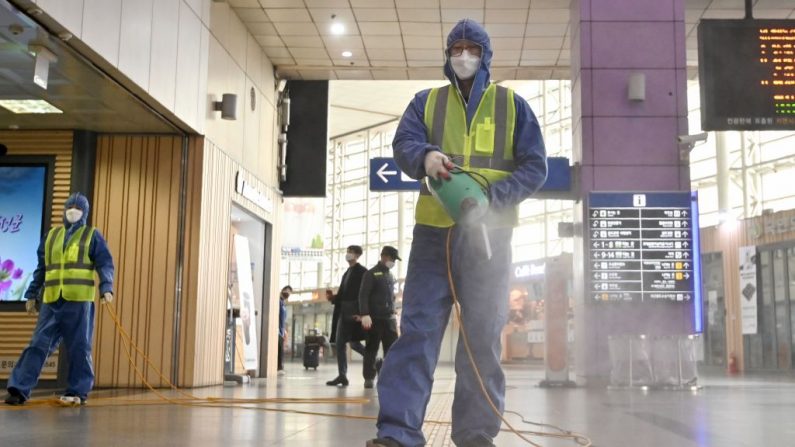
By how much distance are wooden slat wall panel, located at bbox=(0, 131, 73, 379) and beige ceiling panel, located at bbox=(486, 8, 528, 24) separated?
506cm

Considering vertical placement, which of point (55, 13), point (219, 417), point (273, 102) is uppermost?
point (273, 102)

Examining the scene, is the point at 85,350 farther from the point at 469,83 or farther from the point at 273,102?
the point at 273,102

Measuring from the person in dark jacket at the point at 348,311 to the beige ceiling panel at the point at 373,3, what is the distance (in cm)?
286

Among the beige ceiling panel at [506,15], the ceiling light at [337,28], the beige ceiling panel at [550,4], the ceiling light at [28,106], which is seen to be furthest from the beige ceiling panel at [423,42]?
the ceiling light at [28,106]

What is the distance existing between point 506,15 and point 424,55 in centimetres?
180

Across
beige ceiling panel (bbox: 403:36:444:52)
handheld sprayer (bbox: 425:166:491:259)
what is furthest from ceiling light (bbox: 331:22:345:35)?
handheld sprayer (bbox: 425:166:491:259)

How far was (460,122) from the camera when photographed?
321cm

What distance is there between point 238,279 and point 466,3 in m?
4.36

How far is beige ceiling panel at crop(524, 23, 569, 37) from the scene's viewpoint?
11109mm

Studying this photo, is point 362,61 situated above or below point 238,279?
above

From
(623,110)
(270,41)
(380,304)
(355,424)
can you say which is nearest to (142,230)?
(380,304)

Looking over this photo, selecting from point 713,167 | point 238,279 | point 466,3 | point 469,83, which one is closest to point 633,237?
point 466,3

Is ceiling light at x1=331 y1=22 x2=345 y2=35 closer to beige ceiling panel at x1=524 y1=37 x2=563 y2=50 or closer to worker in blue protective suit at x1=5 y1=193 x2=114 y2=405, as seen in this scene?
beige ceiling panel at x1=524 y1=37 x2=563 y2=50

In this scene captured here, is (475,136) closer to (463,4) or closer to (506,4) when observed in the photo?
(463,4)
